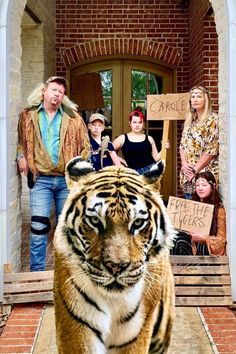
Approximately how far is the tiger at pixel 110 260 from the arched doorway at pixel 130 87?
7.44 m

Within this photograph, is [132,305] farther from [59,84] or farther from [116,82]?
[116,82]

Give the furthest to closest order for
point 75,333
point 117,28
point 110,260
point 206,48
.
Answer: point 117,28, point 206,48, point 75,333, point 110,260

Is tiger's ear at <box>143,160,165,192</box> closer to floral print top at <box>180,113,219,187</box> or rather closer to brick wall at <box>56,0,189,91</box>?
floral print top at <box>180,113,219,187</box>

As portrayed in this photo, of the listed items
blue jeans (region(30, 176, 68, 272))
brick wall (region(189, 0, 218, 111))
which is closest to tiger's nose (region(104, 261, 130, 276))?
blue jeans (region(30, 176, 68, 272))

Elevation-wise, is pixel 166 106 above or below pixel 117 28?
below

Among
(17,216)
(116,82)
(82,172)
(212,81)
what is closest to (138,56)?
(116,82)

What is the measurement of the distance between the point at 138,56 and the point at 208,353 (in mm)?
6566

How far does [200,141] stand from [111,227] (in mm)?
3050

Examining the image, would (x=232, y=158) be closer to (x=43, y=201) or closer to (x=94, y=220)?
(x=43, y=201)

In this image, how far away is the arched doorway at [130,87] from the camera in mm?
9516

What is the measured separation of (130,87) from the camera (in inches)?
380

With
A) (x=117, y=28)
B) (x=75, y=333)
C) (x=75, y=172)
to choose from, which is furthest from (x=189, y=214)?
(x=117, y=28)

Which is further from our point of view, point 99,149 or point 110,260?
point 99,149

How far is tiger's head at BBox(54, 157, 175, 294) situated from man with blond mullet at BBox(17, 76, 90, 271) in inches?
66.2
